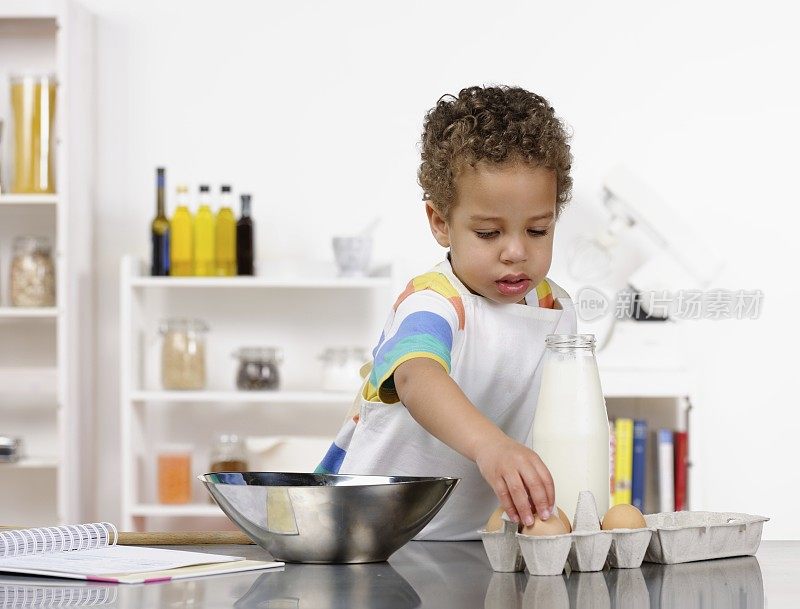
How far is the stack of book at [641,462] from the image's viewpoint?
113 inches

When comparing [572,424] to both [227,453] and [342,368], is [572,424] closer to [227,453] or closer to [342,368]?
[342,368]

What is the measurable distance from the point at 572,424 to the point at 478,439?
0.09 m

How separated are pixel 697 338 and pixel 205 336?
139 centimetres

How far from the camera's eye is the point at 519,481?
897mm

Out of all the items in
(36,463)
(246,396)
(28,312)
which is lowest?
(36,463)

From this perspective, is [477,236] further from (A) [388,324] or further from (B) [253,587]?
(B) [253,587]

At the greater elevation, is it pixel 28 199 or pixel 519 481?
pixel 28 199

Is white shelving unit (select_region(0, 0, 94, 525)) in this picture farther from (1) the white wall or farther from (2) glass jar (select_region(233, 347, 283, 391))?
(2) glass jar (select_region(233, 347, 283, 391))

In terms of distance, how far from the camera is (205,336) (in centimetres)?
321

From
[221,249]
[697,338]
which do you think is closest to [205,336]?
[221,249]

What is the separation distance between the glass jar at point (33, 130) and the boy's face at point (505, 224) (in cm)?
208

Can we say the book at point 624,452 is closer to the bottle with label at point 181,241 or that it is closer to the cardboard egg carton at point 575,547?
the bottle with label at point 181,241

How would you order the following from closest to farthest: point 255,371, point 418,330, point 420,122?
point 418,330
point 255,371
point 420,122

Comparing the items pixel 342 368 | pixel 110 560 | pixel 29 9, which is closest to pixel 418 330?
pixel 110 560
